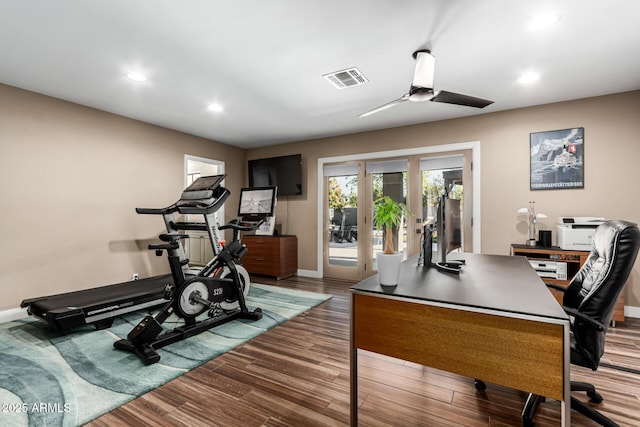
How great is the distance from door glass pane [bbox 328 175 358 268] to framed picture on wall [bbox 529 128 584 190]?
2.63m

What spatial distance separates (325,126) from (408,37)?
2.53 m

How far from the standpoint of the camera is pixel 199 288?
285cm

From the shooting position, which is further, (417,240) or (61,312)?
(417,240)

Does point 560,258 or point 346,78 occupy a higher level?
point 346,78

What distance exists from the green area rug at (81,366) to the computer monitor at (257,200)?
2545mm

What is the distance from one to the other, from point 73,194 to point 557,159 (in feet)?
20.7

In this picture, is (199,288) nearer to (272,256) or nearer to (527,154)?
(272,256)

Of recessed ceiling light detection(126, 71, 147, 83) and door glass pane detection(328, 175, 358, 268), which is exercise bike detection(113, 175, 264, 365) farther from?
door glass pane detection(328, 175, 358, 268)

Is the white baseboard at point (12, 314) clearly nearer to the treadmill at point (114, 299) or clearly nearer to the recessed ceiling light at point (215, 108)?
the treadmill at point (114, 299)

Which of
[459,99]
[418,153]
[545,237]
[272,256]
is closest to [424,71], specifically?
[459,99]

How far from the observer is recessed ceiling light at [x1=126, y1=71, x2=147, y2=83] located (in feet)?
9.77

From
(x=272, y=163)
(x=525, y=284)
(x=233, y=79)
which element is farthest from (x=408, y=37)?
(x=272, y=163)

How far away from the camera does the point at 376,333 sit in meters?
1.38

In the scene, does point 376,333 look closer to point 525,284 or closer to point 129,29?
point 525,284
